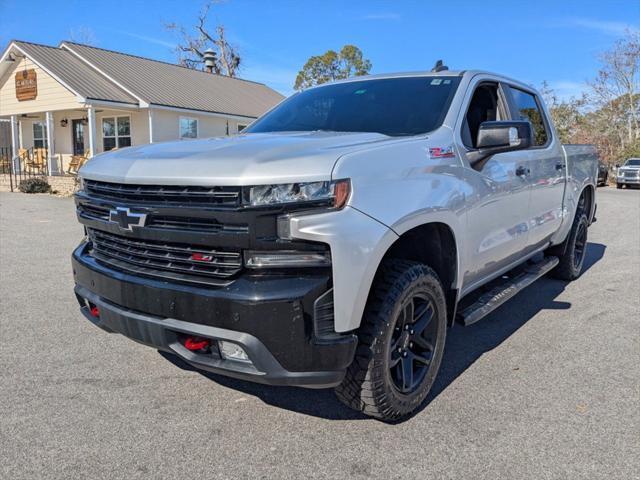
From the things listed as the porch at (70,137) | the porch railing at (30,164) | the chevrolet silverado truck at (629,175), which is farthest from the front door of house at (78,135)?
the chevrolet silverado truck at (629,175)

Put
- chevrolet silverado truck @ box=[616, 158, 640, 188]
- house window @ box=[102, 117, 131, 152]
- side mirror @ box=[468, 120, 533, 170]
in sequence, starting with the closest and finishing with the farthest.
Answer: side mirror @ box=[468, 120, 533, 170], house window @ box=[102, 117, 131, 152], chevrolet silverado truck @ box=[616, 158, 640, 188]

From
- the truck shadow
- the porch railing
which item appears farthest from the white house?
the truck shadow

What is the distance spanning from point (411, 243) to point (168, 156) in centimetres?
147

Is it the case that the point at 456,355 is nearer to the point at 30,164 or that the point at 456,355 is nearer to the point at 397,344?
the point at 397,344

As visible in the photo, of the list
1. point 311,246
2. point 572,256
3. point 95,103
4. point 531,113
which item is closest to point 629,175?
point 95,103

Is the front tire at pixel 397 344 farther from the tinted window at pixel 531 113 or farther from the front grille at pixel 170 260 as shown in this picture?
the tinted window at pixel 531 113

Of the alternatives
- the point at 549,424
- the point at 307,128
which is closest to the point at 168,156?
the point at 307,128

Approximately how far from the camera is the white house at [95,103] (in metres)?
20.3

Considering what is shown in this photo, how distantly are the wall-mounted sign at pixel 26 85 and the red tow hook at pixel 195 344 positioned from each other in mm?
22370

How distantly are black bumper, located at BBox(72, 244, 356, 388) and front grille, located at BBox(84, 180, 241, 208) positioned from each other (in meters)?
0.36

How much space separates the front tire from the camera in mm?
2729

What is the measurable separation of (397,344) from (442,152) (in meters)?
1.16

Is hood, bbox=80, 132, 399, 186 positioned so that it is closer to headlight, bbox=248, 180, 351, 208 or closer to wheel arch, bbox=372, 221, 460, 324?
headlight, bbox=248, 180, 351, 208

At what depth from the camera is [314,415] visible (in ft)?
10.3
